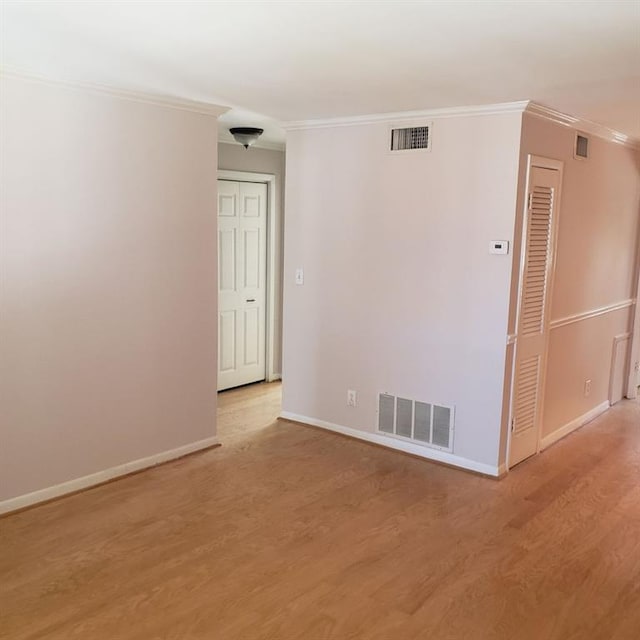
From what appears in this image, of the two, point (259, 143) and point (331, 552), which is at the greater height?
point (259, 143)

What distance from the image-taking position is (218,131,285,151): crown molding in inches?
218

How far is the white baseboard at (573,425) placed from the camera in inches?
185

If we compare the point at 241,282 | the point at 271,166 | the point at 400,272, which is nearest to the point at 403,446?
the point at 400,272

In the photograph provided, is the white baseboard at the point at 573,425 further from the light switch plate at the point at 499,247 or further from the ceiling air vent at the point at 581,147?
the ceiling air vent at the point at 581,147

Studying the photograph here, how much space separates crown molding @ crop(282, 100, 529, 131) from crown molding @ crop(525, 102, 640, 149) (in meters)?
0.12

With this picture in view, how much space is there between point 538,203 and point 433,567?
7.55 ft

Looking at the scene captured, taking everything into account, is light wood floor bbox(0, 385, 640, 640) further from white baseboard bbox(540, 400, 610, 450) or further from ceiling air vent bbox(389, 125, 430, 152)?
ceiling air vent bbox(389, 125, 430, 152)

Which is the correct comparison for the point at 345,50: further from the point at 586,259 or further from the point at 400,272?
the point at 586,259

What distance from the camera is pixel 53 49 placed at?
285cm

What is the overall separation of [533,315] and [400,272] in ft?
2.99

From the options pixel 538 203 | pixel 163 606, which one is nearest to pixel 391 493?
pixel 163 606

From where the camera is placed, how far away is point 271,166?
20.1 feet

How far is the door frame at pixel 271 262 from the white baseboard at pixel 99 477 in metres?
1.90

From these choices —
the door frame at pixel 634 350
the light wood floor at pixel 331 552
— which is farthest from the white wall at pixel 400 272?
the door frame at pixel 634 350
